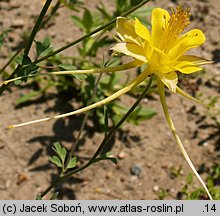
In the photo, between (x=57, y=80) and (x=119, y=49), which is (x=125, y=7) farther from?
(x=119, y=49)

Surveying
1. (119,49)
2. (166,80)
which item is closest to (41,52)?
(119,49)

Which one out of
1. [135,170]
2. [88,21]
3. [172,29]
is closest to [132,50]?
[172,29]

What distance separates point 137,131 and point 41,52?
4.41ft

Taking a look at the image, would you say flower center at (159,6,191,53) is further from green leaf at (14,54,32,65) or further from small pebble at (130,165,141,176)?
small pebble at (130,165,141,176)

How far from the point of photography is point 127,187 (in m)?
2.77

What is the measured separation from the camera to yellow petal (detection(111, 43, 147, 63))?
1.55 metres

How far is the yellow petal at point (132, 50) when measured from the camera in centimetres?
155

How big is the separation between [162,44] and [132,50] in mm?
131

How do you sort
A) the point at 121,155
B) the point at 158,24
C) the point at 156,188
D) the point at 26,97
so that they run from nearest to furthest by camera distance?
1. the point at 158,24
2. the point at 156,188
3. the point at 121,155
4. the point at 26,97

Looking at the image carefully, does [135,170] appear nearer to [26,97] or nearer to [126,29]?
[26,97]

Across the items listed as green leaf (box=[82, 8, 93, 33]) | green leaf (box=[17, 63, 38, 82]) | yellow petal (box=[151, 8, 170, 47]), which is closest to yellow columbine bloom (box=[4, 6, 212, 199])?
yellow petal (box=[151, 8, 170, 47])

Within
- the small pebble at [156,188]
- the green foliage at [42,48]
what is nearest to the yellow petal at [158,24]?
the green foliage at [42,48]

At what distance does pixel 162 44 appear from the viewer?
1661 millimetres

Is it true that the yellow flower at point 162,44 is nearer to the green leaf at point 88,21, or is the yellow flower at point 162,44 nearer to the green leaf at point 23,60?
the green leaf at point 23,60
